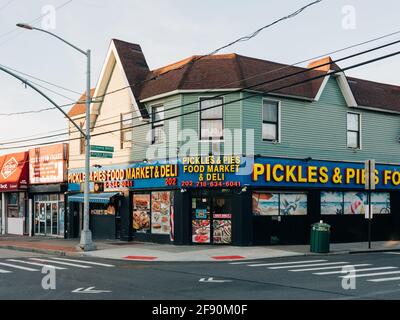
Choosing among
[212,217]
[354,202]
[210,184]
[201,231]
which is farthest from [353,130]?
[201,231]

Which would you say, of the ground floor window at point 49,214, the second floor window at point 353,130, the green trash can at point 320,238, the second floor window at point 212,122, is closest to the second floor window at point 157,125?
the second floor window at point 212,122

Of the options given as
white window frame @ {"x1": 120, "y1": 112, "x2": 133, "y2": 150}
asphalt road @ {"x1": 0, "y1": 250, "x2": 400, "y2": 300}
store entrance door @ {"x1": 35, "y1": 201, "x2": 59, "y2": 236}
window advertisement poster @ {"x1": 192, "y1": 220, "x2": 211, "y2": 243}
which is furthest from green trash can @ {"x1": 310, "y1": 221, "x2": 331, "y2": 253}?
store entrance door @ {"x1": 35, "y1": 201, "x2": 59, "y2": 236}

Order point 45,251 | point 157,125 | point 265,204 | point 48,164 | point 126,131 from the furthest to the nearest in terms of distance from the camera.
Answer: point 48,164 < point 126,131 < point 157,125 < point 265,204 < point 45,251

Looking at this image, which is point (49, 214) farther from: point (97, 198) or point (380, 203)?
point (380, 203)

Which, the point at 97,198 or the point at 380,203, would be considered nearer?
the point at 97,198

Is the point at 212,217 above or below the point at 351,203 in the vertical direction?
below

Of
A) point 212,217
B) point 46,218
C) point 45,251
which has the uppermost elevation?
point 212,217

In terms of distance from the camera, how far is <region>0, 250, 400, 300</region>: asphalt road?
38.1 ft

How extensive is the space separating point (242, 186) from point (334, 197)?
5965mm

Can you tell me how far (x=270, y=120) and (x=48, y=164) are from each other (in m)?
15.6

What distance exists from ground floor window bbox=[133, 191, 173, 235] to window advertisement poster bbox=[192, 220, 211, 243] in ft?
4.15

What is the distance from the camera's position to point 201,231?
24.9m

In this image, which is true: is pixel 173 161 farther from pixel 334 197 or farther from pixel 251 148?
pixel 334 197

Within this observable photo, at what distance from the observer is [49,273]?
15.4 m
